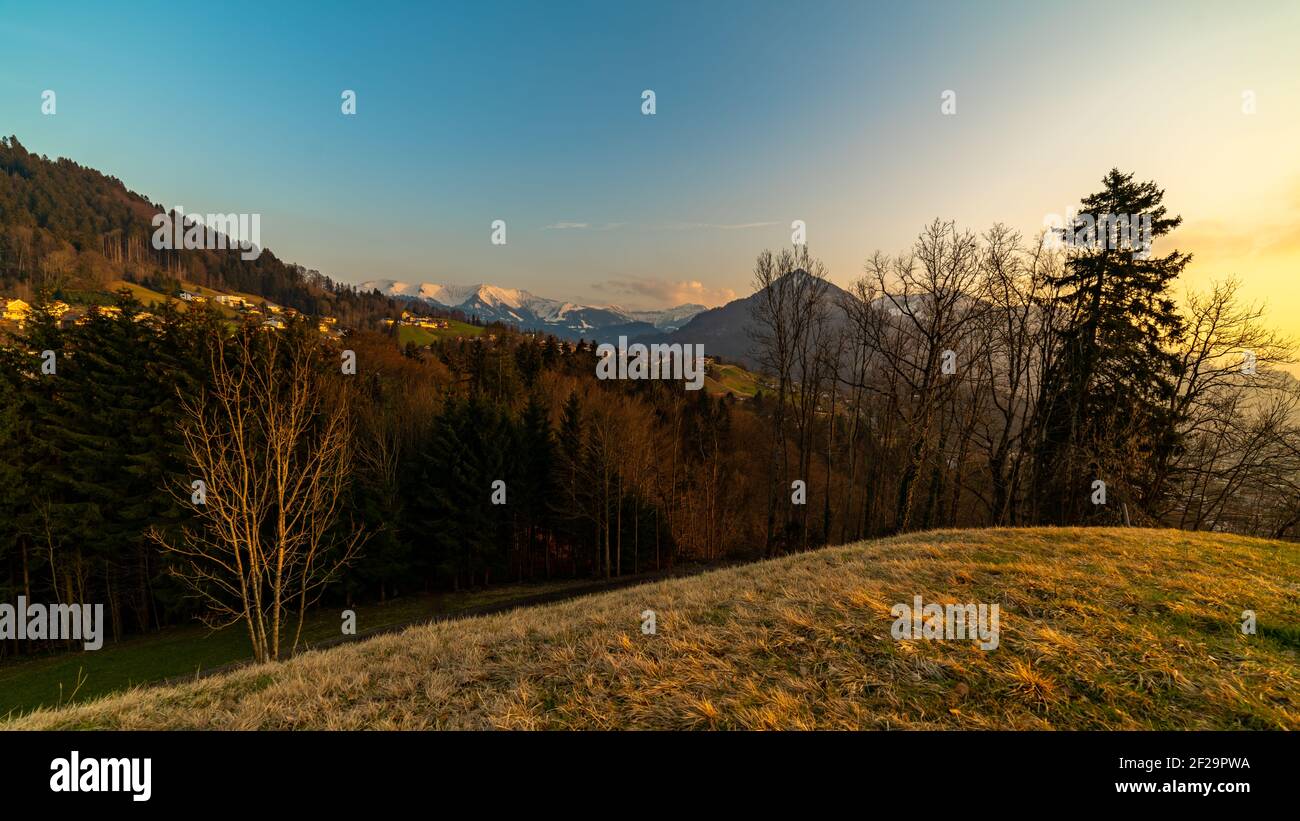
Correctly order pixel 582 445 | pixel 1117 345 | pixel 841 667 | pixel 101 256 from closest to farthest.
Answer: pixel 841 667, pixel 1117 345, pixel 582 445, pixel 101 256

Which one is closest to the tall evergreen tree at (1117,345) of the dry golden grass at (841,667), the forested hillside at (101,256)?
the dry golden grass at (841,667)

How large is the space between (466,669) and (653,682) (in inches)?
114

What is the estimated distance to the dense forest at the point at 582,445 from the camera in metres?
18.2

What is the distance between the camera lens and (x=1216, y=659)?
468 centimetres

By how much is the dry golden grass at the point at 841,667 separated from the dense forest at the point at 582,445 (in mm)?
7462

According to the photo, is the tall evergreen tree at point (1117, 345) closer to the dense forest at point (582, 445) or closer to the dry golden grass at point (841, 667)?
the dense forest at point (582, 445)

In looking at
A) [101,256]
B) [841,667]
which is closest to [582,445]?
[841,667]

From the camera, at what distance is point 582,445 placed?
3281 cm

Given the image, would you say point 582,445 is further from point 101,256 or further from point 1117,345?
point 101,256

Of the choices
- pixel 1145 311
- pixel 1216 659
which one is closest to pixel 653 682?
pixel 1216 659

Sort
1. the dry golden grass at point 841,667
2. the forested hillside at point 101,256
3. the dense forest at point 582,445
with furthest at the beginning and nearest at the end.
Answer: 1. the forested hillside at point 101,256
2. the dense forest at point 582,445
3. the dry golden grass at point 841,667

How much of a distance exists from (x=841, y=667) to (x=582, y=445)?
2888 centimetres
